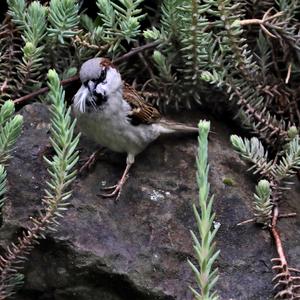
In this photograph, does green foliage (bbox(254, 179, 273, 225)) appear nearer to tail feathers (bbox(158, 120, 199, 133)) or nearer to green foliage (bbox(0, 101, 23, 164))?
tail feathers (bbox(158, 120, 199, 133))

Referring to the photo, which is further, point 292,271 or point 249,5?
point 249,5

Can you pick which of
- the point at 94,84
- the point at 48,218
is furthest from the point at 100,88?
the point at 48,218

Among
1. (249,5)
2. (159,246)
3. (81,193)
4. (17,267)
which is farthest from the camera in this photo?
(249,5)

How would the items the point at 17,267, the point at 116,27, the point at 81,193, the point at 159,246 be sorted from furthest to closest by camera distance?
the point at 116,27, the point at 81,193, the point at 159,246, the point at 17,267

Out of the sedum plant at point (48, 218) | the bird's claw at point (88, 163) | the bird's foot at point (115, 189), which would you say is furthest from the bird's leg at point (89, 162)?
the sedum plant at point (48, 218)

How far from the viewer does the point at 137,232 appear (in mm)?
2752

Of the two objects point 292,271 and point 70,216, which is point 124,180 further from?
point 292,271

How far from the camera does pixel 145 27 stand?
11.4 feet

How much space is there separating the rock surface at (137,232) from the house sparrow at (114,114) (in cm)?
11

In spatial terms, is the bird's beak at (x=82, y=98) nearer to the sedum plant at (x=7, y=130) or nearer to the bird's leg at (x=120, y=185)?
the bird's leg at (x=120, y=185)

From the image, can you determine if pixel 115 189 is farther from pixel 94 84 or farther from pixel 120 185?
pixel 94 84

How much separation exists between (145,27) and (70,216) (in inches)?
47.7

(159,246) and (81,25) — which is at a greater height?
(81,25)

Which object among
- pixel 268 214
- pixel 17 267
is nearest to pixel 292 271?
pixel 268 214
